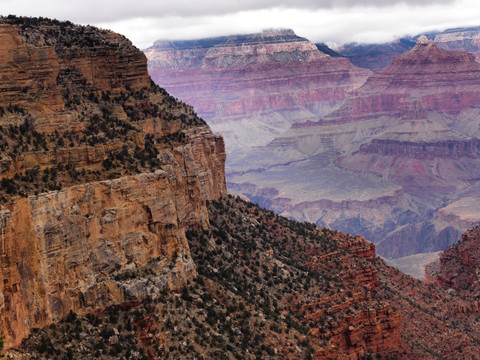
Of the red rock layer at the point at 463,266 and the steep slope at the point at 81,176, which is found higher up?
the steep slope at the point at 81,176

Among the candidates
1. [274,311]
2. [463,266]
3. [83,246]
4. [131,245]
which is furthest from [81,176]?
[463,266]

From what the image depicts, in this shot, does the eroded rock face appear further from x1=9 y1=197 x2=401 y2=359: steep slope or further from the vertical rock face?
the vertical rock face

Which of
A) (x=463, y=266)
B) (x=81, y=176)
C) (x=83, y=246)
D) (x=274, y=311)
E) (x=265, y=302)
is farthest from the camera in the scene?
(x=463, y=266)

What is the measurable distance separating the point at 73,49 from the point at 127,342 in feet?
61.8

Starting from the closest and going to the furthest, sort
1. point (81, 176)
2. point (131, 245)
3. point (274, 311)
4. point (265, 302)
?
1. point (81, 176)
2. point (131, 245)
3. point (274, 311)
4. point (265, 302)

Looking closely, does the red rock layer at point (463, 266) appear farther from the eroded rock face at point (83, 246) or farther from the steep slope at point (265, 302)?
the eroded rock face at point (83, 246)

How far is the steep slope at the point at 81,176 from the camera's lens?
42.8 meters

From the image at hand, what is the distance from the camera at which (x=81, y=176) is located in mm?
47406

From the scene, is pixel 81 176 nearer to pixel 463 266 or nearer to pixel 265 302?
pixel 265 302

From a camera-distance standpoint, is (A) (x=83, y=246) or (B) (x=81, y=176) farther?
(B) (x=81, y=176)

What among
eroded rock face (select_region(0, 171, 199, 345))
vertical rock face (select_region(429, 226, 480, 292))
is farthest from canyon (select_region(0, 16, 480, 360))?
vertical rock face (select_region(429, 226, 480, 292))

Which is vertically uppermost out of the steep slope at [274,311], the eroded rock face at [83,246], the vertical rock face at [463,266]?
the eroded rock face at [83,246]

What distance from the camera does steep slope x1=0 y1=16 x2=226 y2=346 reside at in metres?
42.8

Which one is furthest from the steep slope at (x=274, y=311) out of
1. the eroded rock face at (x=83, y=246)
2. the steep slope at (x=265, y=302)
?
the eroded rock face at (x=83, y=246)
